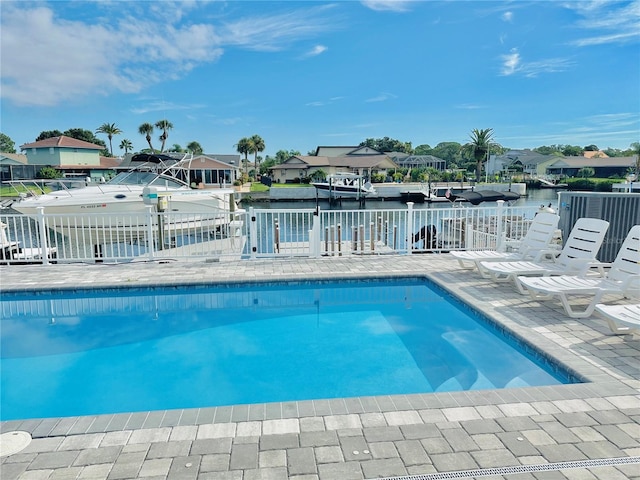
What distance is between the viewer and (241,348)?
15.0 ft

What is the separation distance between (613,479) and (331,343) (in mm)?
2934

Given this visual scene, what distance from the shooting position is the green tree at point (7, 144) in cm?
6657

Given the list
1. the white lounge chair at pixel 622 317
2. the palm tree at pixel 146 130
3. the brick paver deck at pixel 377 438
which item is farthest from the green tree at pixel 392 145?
the brick paver deck at pixel 377 438

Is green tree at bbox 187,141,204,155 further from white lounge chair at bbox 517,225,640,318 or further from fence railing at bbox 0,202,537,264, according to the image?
white lounge chair at bbox 517,225,640,318

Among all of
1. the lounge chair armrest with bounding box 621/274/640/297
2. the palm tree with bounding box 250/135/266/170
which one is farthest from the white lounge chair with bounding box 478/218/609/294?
the palm tree with bounding box 250/135/266/170

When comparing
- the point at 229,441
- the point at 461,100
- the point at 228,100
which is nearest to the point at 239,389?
the point at 229,441

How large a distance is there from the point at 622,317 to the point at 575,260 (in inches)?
63.5

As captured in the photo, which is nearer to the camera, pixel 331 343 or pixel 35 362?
pixel 35 362

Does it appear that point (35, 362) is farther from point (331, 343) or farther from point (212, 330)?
point (331, 343)

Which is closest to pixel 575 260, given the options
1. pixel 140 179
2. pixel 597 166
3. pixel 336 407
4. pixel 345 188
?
pixel 336 407

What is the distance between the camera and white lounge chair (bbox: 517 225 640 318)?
4.29 meters

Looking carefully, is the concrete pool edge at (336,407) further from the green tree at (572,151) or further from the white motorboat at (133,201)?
the green tree at (572,151)

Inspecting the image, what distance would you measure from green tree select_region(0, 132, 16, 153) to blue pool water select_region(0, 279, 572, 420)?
3038 inches

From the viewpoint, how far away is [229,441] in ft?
7.95
